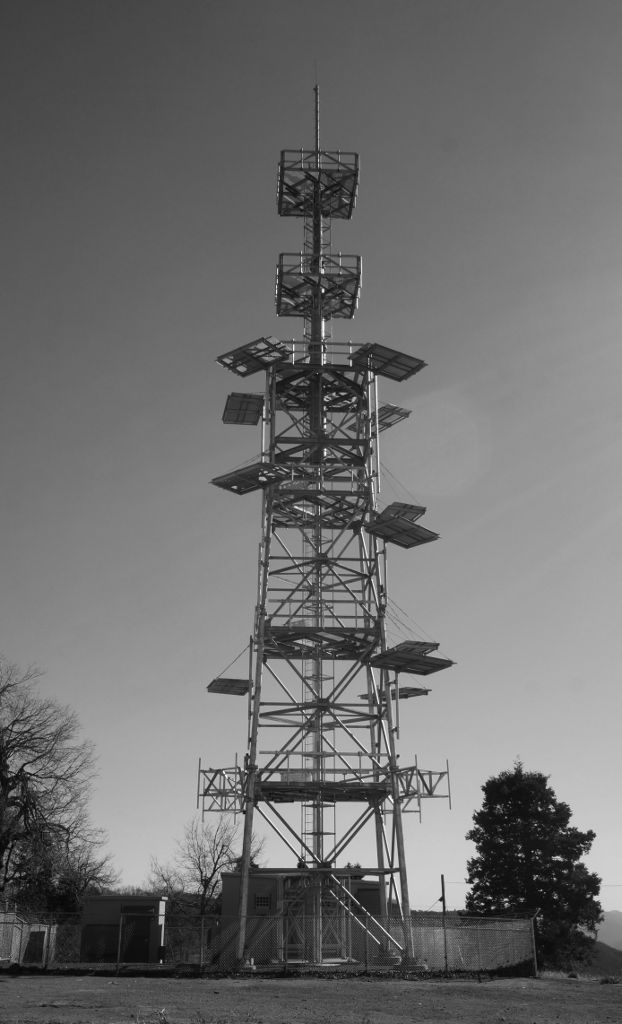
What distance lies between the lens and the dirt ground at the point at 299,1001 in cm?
1994

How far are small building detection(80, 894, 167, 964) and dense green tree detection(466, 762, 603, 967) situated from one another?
57.9 ft

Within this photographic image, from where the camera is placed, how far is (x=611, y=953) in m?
98.8

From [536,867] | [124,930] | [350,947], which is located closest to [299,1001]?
[350,947]

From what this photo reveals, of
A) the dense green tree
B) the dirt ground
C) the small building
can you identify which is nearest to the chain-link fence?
the dirt ground

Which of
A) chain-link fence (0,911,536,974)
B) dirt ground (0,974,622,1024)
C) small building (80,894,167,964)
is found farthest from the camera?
small building (80,894,167,964)

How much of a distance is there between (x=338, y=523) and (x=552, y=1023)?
22318 millimetres

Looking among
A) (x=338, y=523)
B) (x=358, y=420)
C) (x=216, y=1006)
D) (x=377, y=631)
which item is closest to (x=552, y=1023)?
(x=216, y=1006)

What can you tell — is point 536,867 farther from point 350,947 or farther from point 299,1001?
point 299,1001

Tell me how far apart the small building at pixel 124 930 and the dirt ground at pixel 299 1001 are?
11.5m

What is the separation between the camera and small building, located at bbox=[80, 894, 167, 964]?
4144 centimetres

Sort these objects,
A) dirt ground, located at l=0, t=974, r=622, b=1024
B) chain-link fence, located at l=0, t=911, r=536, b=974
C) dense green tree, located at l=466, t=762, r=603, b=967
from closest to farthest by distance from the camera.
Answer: dirt ground, located at l=0, t=974, r=622, b=1024 → chain-link fence, located at l=0, t=911, r=536, b=974 → dense green tree, located at l=466, t=762, r=603, b=967

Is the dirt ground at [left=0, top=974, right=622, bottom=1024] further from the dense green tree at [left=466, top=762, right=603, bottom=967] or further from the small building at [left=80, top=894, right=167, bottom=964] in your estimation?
the dense green tree at [left=466, top=762, right=603, bottom=967]

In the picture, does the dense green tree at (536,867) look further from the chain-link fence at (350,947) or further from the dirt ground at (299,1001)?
the dirt ground at (299,1001)

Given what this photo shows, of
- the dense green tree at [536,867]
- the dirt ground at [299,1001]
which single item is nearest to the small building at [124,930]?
the dirt ground at [299,1001]
